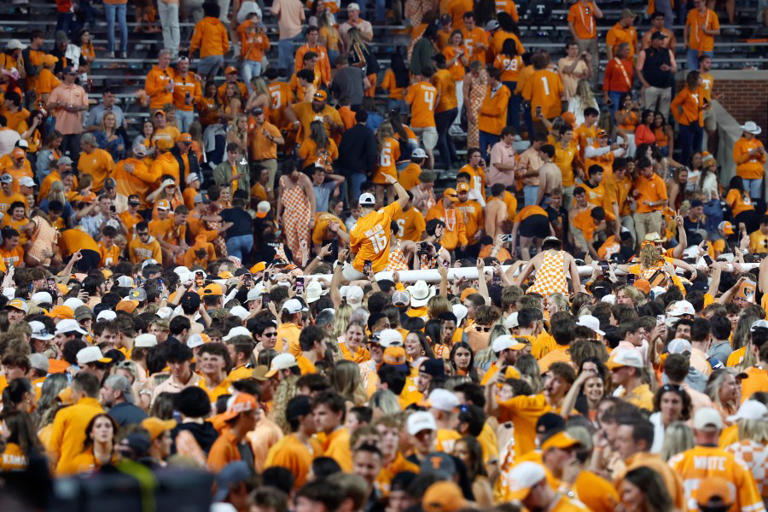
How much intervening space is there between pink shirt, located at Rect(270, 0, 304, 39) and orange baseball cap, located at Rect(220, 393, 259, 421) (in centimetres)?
1404

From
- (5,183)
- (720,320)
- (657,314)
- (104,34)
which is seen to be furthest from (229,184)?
(720,320)

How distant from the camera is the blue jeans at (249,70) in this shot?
21406 millimetres

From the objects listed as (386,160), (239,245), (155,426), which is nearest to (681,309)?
(155,426)

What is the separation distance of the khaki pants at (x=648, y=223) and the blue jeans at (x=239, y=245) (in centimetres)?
561

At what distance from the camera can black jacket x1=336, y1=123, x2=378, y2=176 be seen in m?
19.6

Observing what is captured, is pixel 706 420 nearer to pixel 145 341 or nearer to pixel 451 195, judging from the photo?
pixel 145 341

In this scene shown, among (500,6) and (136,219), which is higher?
(500,6)

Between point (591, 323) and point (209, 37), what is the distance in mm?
11371

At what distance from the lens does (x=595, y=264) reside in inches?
654

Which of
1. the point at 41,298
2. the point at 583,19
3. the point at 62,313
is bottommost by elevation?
the point at 41,298

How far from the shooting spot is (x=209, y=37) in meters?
21.4

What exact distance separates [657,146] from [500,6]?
3.31 metres

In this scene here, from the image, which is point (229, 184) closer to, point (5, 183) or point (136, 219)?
point (136, 219)

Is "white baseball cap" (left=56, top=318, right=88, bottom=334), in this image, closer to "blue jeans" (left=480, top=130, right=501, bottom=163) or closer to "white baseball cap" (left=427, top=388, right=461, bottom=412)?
"white baseball cap" (left=427, top=388, right=461, bottom=412)
